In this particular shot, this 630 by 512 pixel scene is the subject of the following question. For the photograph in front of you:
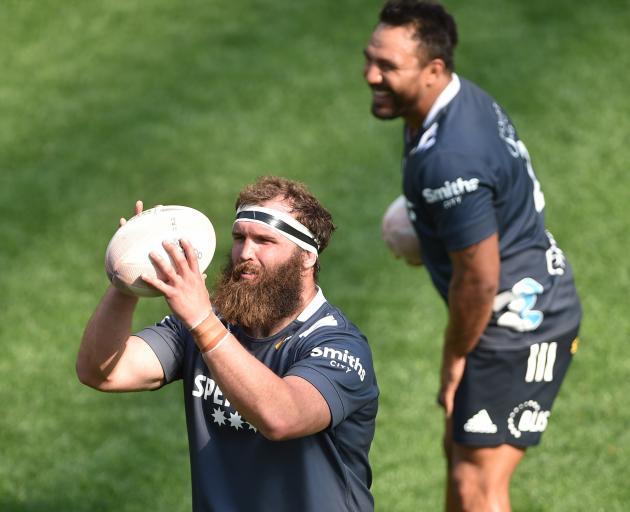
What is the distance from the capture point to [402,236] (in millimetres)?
6223

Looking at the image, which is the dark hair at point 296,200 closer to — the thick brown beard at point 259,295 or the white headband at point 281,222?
the white headband at point 281,222

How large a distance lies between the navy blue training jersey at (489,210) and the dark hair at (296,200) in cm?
97

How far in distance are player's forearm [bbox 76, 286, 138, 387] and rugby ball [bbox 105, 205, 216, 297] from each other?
136 mm

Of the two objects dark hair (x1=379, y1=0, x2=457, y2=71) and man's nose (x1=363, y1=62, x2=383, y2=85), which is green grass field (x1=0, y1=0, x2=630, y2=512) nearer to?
man's nose (x1=363, y1=62, x2=383, y2=85)

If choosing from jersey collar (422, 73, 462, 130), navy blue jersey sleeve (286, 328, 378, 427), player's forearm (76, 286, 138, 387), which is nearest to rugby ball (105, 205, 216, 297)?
player's forearm (76, 286, 138, 387)

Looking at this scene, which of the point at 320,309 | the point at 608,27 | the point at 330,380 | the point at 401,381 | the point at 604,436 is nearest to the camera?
the point at 330,380

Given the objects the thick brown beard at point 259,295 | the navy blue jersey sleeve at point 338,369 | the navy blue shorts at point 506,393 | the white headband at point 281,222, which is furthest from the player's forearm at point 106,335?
the navy blue shorts at point 506,393

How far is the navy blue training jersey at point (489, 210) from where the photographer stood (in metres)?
5.17

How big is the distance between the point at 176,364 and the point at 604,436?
3.50 metres

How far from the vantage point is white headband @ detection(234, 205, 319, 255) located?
418 cm

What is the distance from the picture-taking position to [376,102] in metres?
5.66

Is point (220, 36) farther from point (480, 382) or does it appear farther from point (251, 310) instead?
point (251, 310)

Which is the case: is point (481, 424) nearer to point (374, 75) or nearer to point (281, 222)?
point (374, 75)

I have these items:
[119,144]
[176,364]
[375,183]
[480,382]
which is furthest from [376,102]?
[119,144]
